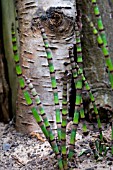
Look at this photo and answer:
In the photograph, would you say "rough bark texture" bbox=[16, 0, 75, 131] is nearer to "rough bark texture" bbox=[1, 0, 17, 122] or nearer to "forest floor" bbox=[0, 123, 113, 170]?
"forest floor" bbox=[0, 123, 113, 170]

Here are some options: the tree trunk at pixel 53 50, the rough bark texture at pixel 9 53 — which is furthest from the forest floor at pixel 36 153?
the rough bark texture at pixel 9 53

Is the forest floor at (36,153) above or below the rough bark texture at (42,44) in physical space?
below

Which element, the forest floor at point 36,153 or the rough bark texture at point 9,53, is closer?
the forest floor at point 36,153

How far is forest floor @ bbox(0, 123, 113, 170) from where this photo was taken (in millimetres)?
1212

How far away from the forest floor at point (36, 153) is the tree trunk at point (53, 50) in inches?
2.5

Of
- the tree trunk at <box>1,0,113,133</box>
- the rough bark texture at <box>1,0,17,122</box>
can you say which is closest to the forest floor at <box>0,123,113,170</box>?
→ the tree trunk at <box>1,0,113,133</box>

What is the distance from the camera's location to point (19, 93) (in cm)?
161

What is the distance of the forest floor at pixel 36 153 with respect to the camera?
1.21 meters

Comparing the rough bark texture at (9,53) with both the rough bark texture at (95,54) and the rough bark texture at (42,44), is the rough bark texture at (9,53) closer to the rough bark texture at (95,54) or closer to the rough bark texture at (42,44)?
the rough bark texture at (42,44)

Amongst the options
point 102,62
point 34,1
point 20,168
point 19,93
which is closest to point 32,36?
point 34,1

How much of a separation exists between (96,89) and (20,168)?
21.4 inches

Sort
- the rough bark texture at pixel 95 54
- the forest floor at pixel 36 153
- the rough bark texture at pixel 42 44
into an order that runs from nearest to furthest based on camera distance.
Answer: the forest floor at pixel 36 153 < the rough bark texture at pixel 42 44 < the rough bark texture at pixel 95 54

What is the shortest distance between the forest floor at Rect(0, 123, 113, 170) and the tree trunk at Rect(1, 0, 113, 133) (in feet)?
0.21

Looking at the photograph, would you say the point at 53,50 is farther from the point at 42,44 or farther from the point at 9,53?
the point at 9,53
